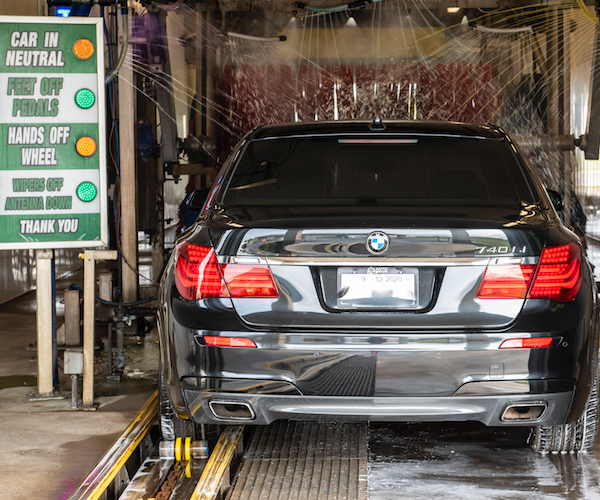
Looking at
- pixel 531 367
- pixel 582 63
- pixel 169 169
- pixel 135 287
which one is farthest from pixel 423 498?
pixel 582 63

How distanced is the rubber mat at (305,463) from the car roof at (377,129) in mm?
1480

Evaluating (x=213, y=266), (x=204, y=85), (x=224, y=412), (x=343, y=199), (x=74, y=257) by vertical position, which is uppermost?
(x=204, y=85)

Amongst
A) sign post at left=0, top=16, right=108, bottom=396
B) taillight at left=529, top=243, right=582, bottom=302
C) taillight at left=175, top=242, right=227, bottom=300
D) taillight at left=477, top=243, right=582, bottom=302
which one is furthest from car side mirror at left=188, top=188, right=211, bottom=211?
taillight at left=529, top=243, right=582, bottom=302

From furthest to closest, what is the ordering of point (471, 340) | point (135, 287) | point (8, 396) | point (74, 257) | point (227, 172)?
point (74, 257) < point (135, 287) < point (8, 396) < point (227, 172) < point (471, 340)

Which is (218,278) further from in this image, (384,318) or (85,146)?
(85,146)

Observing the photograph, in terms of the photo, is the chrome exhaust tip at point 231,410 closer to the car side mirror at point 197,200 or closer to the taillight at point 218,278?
the taillight at point 218,278

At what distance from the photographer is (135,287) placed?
6555 millimetres

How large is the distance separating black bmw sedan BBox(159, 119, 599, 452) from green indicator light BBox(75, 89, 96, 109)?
1.94m

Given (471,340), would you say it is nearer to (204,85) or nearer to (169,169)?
(169,169)

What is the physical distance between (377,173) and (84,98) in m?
1.99

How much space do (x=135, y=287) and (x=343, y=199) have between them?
3.62m

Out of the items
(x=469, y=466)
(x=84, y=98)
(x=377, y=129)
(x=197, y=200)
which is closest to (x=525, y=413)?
(x=469, y=466)

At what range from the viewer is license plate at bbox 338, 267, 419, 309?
2879 millimetres

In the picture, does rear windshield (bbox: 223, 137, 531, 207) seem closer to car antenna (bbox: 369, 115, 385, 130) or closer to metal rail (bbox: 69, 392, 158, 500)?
car antenna (bbox: 369, 115, 385, 130)
